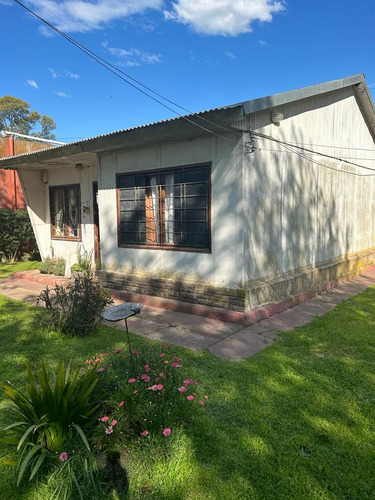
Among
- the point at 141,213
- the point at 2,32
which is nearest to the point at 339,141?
the point at 141,213

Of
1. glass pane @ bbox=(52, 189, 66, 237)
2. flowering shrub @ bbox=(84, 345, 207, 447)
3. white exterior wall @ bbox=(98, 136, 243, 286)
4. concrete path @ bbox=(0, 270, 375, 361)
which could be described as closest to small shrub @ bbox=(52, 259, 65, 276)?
glass pane @ bbox=(52, 189, 66, 237)

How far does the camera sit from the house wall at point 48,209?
385 inches

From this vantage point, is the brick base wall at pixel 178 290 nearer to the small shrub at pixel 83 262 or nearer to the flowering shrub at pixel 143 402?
the small shrub at pixel 83 262

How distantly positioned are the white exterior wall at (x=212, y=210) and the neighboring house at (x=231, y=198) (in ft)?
0.07

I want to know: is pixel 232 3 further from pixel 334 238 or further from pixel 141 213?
pixel 334 238

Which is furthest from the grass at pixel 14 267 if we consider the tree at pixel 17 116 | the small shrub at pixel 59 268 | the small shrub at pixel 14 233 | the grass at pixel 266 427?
the tree at pixel 17 116

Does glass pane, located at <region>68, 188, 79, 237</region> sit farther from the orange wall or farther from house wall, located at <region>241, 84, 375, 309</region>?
house wall, located at <region>241, 84, 375, 309</region>

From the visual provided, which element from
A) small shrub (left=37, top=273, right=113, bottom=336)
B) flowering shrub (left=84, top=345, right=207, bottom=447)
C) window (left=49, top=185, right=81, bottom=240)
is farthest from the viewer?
window (left=49, top=185, right=81, bottom=240)

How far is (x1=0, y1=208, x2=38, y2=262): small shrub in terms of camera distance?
11.9m

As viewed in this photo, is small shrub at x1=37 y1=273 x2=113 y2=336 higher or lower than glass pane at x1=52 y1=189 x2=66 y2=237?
lower

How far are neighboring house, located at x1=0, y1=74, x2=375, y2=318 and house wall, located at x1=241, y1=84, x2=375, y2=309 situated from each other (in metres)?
0.03

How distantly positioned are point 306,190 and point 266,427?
572 cm

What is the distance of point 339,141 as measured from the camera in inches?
356

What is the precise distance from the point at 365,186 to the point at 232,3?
7047mm
